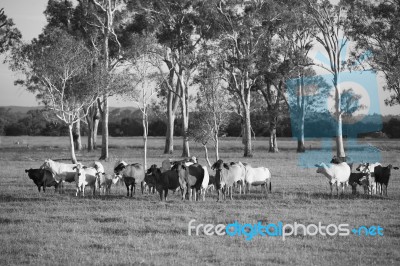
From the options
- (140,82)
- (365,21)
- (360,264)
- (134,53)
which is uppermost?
(365,21)

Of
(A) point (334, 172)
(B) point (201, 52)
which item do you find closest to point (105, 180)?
(A) point (334, 172)

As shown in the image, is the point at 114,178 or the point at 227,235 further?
the point at 114,178

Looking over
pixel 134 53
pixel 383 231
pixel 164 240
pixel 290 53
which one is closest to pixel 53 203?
pixel 164 240

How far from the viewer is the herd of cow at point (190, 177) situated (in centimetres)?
1862

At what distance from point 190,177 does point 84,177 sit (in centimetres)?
465

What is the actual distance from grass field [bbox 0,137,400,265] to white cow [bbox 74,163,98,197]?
1.80ft

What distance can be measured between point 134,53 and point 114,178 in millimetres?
19334

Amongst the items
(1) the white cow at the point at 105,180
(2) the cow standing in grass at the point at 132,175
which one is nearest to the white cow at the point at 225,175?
(2) the cow standing in grass at the point at 132,175

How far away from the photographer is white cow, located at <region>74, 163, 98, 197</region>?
2005 centimetres

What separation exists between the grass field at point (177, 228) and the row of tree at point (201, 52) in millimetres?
16784

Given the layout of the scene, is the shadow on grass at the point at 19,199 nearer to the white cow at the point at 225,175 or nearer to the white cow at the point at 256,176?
the white cow at the point at 225,175

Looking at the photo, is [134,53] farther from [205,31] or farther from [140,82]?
[205,31]

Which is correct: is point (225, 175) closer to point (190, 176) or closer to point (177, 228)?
point (190, 176)

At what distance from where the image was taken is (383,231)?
13.1m
